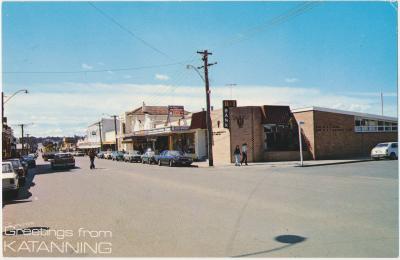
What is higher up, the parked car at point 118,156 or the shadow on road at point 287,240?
the parked car at point 118,156

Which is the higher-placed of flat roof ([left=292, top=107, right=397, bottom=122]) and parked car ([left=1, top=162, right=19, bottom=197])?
flat roof ([left=292, top=107, right=397, bottom=122])

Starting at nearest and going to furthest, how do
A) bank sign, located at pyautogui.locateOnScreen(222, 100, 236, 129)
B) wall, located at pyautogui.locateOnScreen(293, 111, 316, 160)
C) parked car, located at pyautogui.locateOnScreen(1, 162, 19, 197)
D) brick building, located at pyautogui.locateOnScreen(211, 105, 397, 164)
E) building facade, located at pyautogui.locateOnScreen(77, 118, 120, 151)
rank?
parked car, located at pyautogui.locateOnScreen(1, 162, 19, 197)
wall, located at pyautogui.locateOnScreen(293, 111, 316, 160)
bank sign, located at pyautogui.locateOnScreen(222, 100, 236, 129)
brick building, located at pyautogui.locateOnScreen(211, 105, 397, 164)
building facade, located at pyautogui.locateOnScreen(77, 118, 120, 151)

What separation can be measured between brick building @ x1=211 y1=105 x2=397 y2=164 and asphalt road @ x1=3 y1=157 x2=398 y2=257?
17.9 m

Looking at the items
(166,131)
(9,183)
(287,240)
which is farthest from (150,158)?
(287,240)

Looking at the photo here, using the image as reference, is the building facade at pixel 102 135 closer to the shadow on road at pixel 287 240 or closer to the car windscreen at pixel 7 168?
the car windscreen at pixel 7 168

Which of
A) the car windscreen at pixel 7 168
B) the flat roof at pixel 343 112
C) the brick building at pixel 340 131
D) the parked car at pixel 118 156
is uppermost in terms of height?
the flat roof at pixel 343 112

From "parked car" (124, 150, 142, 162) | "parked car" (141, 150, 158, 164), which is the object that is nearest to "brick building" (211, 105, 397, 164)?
"parked car" (141, 150, 158, 164)

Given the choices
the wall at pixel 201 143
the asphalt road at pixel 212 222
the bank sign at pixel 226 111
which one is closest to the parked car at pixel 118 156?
the wall at pixel 201 143

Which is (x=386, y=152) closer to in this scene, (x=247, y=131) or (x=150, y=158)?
(x=247, y=131)

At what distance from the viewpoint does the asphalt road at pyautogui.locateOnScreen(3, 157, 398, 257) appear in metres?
6.35

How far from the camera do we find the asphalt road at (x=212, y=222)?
635 cm

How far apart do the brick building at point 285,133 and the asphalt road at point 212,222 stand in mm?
17879

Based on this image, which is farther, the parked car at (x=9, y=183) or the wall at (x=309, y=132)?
the wall at (x=309, y=132)

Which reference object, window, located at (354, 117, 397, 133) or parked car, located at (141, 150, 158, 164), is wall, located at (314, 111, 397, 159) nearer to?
window, located at (354, 117, 397, 133)
